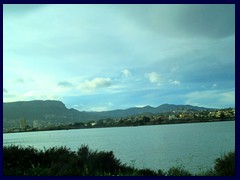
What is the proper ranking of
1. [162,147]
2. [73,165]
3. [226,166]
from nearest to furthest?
[226,166], [73,165], [162,147]

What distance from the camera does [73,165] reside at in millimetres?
10438

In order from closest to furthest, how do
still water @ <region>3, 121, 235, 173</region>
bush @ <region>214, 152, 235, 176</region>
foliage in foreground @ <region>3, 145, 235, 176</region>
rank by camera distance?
foliage in foreground @ <region>3, 145, 235, 176</region>
bush @ <region>214, 152, 235, 176</region>
still water @ <region>3, 121, 235, 173</region>

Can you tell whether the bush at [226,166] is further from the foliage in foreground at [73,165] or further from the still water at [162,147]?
the still water at [162,147]

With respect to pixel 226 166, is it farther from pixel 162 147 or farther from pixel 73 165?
pixel 162 147

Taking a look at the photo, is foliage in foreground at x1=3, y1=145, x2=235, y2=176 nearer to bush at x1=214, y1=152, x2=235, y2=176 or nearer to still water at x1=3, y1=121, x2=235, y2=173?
bush at x1=214, y1=152, x2=235, y2=176

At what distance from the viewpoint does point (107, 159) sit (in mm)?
11172

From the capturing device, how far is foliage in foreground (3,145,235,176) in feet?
31.0

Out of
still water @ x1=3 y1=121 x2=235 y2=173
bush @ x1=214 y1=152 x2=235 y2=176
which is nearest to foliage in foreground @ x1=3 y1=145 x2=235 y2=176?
bush @ x1=214 y1=152 x2=235 y2=176

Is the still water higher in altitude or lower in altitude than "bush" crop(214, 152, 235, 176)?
lower

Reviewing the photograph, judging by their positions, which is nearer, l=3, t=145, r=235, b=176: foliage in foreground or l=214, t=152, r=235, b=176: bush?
l=3, t=145, r=235, b=176: foliage in foreground

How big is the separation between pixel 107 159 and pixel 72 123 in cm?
5002

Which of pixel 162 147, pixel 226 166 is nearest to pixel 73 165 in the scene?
pixel 226 166
